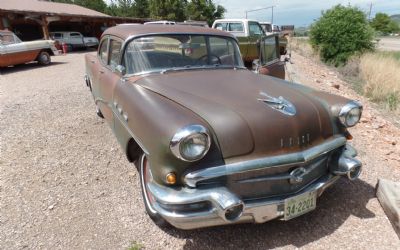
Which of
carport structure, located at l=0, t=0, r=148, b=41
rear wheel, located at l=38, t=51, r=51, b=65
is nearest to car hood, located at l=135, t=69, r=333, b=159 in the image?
rear wheel, located at l=38, t=51, r=51, b=65

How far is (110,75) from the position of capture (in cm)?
384

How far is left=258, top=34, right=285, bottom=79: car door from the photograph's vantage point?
4760 millimetres

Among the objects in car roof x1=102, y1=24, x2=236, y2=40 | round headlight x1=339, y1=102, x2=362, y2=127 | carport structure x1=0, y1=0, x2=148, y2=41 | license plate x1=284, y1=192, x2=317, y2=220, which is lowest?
license plate x1=284, y1=192, x2=317, y2=220

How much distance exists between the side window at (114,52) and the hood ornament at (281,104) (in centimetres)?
194

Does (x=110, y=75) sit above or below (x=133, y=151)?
above

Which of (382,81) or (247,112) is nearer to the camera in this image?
(247,112)

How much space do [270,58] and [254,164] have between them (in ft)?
10.9

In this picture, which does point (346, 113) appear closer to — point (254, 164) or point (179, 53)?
point (254, 164)

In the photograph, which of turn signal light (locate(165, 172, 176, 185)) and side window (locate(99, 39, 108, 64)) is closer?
turn signal light (locate(165, 172, 176, 185))

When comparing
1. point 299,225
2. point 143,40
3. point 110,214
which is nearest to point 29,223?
point 110,214

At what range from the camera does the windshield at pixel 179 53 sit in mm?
3453

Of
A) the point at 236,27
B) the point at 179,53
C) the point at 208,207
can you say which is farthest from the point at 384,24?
the point at 208,207

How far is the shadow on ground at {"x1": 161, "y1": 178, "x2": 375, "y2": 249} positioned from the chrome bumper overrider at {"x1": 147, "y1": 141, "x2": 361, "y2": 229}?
35 cm

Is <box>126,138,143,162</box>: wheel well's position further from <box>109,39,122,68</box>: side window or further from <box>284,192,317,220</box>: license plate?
<box>284,192,317,220</box>: license plate
